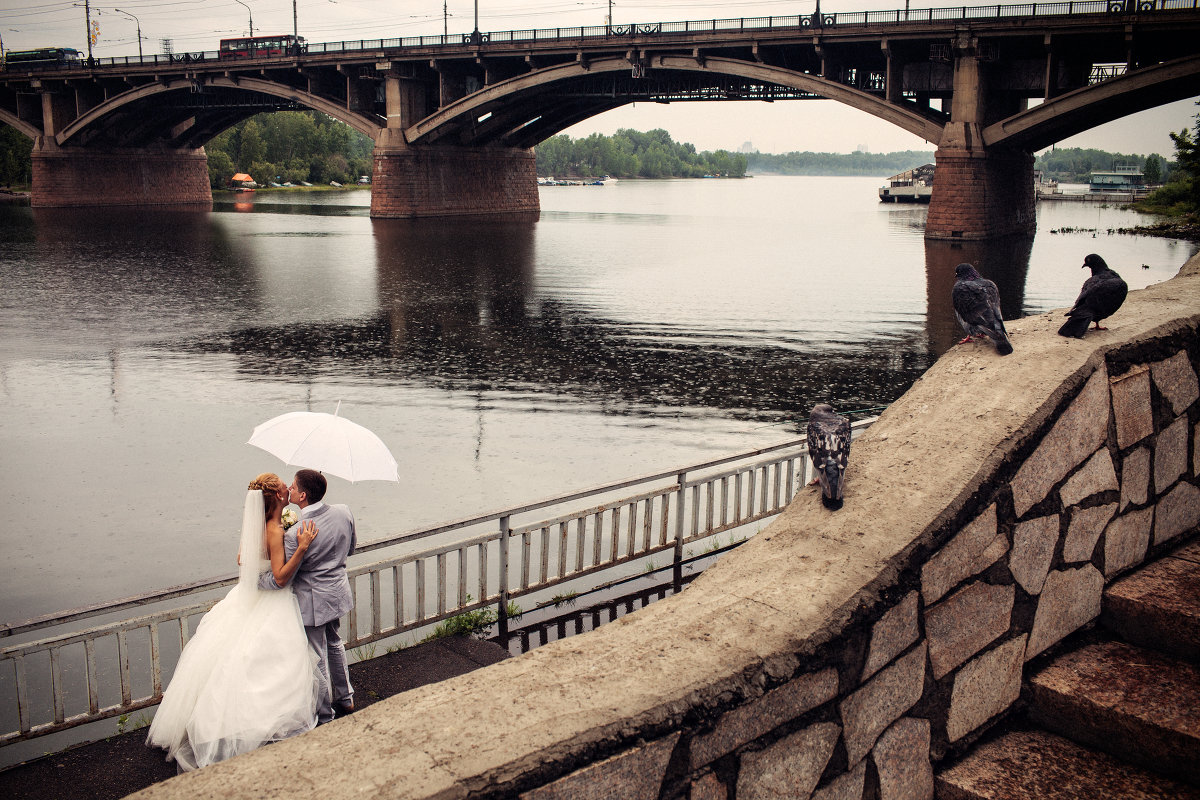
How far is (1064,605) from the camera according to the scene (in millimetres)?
4059

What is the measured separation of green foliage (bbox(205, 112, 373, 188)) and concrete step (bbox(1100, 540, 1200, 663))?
122m

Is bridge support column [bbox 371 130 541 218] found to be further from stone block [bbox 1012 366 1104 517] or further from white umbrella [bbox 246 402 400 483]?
stone block [bbox 1012 366 1104 517]

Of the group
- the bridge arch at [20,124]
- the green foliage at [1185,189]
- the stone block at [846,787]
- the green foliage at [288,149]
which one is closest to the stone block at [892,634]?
the stone block at [846,787]

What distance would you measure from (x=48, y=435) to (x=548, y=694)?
1255cm

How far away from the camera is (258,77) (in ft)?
230

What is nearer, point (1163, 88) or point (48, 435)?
point (48, 435)

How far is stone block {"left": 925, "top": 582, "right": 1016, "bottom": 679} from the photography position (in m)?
3.54

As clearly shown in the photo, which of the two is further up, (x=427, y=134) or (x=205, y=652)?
(x=427, y=134)

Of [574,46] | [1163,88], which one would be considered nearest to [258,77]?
[574,46]

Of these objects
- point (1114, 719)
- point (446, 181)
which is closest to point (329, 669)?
point (1114, 719)

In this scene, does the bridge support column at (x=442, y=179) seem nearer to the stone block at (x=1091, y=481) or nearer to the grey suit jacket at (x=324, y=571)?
the grey suit jacket at (x=324, y=571)

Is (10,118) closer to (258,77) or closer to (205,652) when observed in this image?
(258,77)

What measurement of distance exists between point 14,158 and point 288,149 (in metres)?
42.4

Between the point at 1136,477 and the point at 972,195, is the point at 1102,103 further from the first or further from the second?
the point at 1136,477
